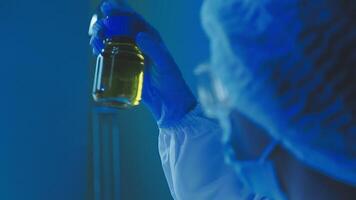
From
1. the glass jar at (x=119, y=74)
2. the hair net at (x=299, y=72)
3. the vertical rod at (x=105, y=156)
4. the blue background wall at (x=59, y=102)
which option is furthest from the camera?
the vertical rod at (x=105, y=156)

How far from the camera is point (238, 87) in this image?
0.59 metres

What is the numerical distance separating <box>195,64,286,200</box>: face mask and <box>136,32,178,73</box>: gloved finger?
296 mm

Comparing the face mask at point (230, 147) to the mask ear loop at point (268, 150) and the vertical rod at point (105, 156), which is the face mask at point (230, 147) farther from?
the vertical rod at point (105, 156)

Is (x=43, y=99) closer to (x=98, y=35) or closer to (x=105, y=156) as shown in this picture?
(x=105, y=156)

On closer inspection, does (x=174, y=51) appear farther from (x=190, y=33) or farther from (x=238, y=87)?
(x=238, y=87)

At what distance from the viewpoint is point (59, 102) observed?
1590 millimetres

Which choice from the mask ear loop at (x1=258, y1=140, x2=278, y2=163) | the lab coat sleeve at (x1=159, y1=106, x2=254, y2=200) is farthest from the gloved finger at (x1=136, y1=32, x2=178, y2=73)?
the mask ear loop at (x1=258, y1=140, x2=278, y2=163)

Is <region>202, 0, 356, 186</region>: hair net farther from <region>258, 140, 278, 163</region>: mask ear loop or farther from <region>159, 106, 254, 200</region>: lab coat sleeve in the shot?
<region>159, 106, 254, 200</region>: lab coat sleeve

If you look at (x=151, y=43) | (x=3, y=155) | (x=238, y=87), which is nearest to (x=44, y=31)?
(x=3, y=155)

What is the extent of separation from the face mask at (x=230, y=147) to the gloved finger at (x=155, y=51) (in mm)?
296

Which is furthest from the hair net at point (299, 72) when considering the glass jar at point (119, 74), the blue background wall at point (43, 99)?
the blue background wall at point (43, 99)

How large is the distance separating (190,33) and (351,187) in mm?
939

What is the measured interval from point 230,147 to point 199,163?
0.34 meters

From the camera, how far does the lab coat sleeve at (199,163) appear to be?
0.97 meters
